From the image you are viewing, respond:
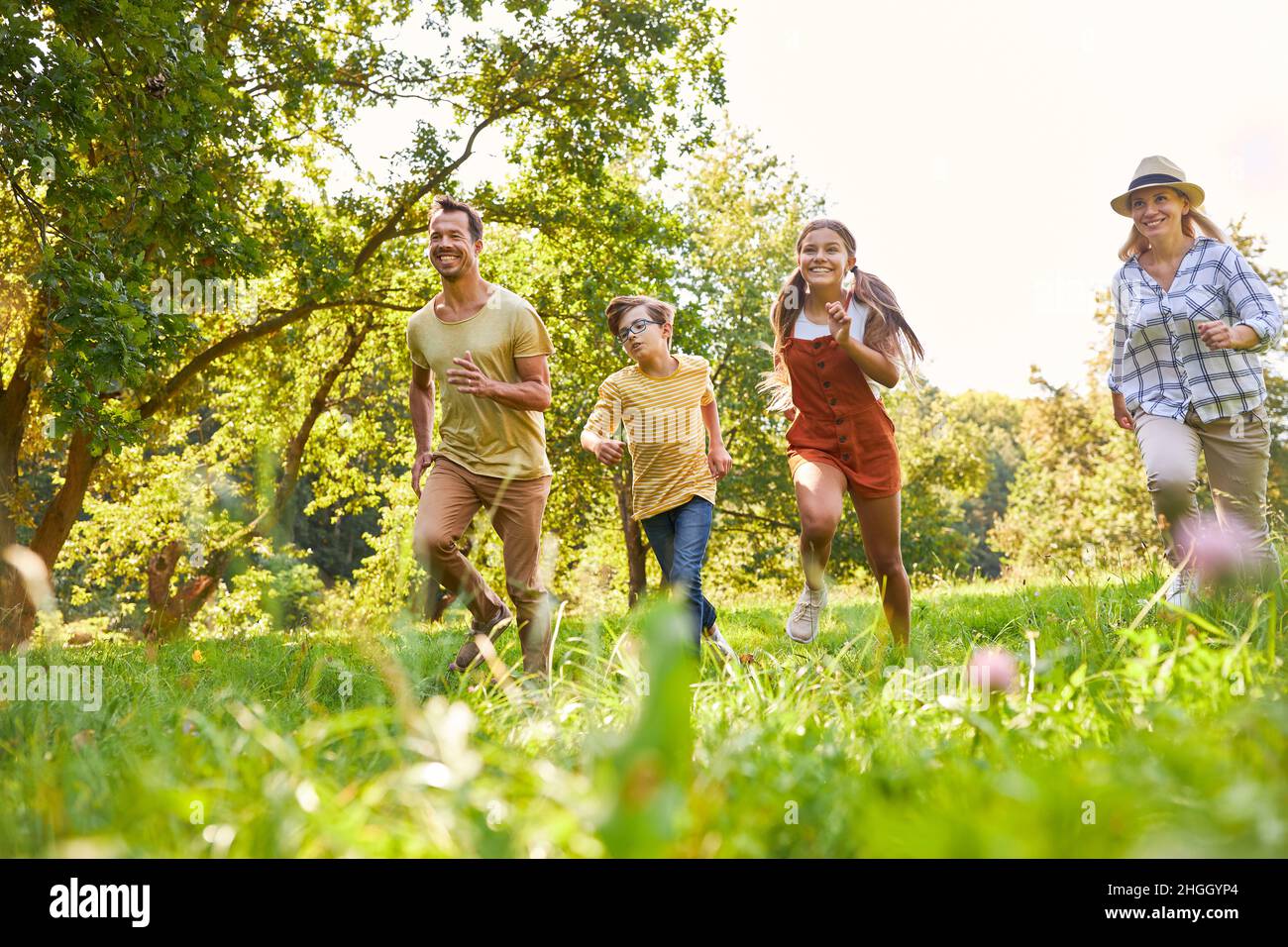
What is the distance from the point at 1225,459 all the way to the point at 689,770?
3.93 metres

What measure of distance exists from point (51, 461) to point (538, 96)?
12.7 metres

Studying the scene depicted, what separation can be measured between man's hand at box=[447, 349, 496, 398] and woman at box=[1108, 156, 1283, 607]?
10.3 ft

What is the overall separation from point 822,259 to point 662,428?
3.94 feet

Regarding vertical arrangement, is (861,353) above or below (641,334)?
below

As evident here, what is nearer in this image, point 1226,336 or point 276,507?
point 1226,336

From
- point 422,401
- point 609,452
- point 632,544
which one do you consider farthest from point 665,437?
point 632,544

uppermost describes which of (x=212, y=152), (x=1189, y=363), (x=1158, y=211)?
(x=212, y=152)

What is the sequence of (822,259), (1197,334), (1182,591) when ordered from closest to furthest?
(1182,591) < (1197,334) < (822,259)

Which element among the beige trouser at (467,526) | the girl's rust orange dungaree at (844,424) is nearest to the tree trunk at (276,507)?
the beige trouser at (467,526)

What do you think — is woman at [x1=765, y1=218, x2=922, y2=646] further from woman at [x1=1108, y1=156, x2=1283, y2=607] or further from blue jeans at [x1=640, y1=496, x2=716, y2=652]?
woman at [x1=1108, y1=156, x2=1283, y2=607]

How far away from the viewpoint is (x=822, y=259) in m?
4.75

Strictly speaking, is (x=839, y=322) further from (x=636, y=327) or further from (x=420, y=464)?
(x=420, y=464)

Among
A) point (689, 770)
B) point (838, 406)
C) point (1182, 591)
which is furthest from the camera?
point (838, 406)

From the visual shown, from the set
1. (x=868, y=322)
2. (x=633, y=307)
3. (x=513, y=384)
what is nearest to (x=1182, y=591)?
(x=868, y=322)
